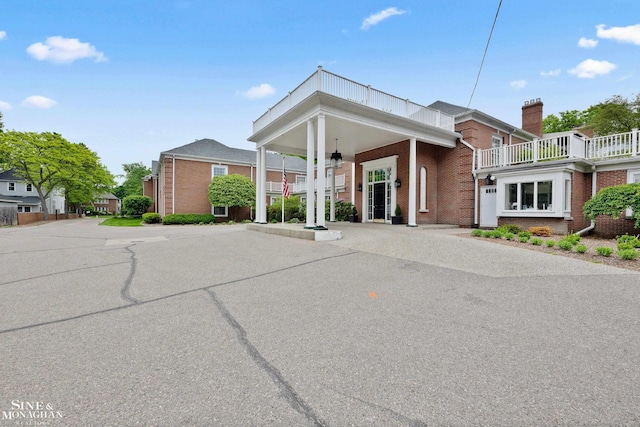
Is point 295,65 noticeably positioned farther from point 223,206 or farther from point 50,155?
point 50,155

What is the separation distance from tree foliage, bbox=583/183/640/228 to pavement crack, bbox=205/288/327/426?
425 inches

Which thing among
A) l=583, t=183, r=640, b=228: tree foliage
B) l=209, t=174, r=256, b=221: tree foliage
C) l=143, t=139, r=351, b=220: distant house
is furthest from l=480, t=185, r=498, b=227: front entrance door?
l=209, t=174, r=256, b=221: tree foliage

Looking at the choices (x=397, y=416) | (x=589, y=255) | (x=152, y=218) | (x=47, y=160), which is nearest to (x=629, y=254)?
(x=589, y=255)

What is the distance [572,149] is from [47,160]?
37.1 meters

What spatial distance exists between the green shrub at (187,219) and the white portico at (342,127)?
9.08 meters

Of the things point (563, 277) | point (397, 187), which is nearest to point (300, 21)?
point (397, 187)

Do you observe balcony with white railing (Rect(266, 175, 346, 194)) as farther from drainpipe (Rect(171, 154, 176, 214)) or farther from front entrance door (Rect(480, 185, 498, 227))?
front entrance door (Rect(480, 185, 498, 227))

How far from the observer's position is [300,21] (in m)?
12.2

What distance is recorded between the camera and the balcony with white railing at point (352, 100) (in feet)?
30.3

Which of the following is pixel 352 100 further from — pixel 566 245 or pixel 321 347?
pixel 321 347

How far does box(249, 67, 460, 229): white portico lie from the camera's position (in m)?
9.24

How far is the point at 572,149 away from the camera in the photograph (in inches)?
416

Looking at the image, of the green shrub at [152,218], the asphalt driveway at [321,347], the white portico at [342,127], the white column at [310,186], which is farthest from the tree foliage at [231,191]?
the asphalt driveway at [321,347]

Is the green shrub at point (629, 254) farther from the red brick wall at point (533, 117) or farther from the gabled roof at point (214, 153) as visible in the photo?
the gabled roof at point (214, 153)
